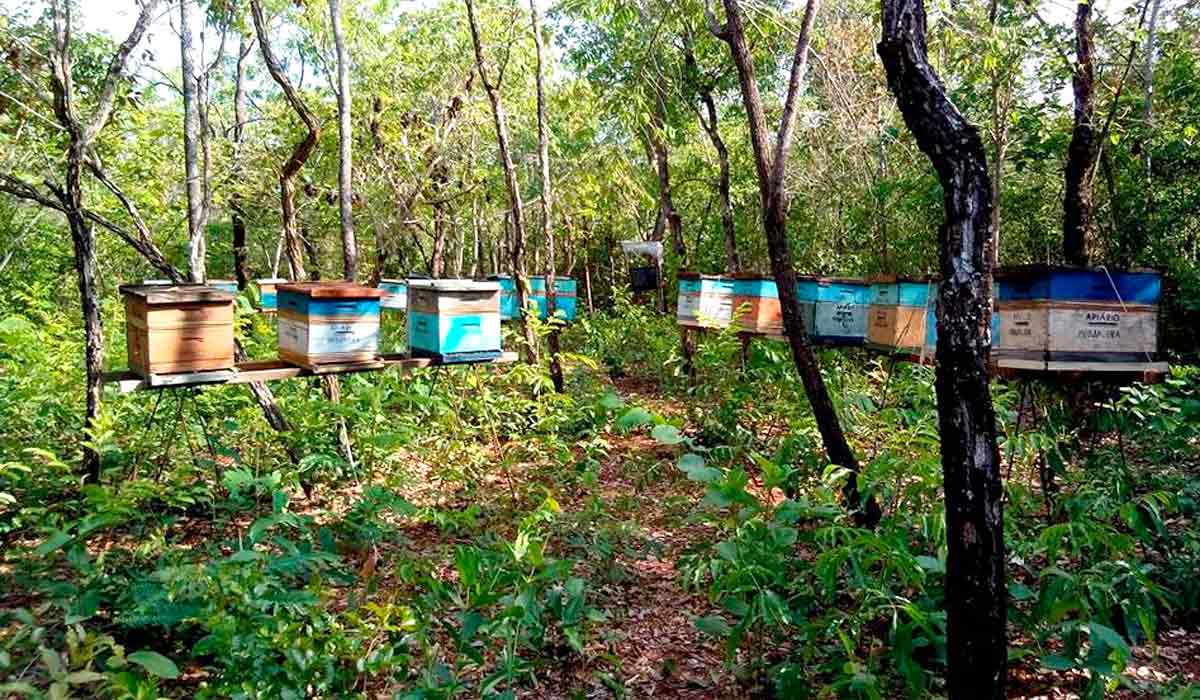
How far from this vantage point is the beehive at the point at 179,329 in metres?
4.32

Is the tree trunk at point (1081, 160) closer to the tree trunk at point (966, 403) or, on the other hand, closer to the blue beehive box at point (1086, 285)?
the blue beehive box at point (1086, 285)

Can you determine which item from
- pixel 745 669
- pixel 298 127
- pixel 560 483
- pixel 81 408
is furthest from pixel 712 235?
pixel 745 669

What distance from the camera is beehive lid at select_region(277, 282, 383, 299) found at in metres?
4.76

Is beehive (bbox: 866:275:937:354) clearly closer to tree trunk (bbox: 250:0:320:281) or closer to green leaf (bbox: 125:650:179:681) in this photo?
tree trunk (bbox: 250:0:320:281)

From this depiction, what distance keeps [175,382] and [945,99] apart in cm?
410

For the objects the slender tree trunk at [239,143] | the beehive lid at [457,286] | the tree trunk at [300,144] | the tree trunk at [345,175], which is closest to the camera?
the beehive lid at [457,286]

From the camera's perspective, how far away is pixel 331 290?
4781 mm

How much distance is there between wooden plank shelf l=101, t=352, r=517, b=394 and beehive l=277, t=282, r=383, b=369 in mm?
52

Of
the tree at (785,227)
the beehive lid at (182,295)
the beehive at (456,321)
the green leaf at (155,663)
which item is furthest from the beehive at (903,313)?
the green leaf at (155,663)

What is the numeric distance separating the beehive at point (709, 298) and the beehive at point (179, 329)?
195 inches

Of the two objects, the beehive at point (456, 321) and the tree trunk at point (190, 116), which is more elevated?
the tree trunk at point (190, 116)

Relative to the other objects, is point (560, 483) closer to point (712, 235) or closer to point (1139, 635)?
point (1139, 635)

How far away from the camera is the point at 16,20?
7.96m

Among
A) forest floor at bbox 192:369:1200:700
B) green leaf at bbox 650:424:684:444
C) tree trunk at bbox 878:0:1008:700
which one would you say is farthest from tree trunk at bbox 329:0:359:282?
tree trunk at bbox 878:0:1008:700
